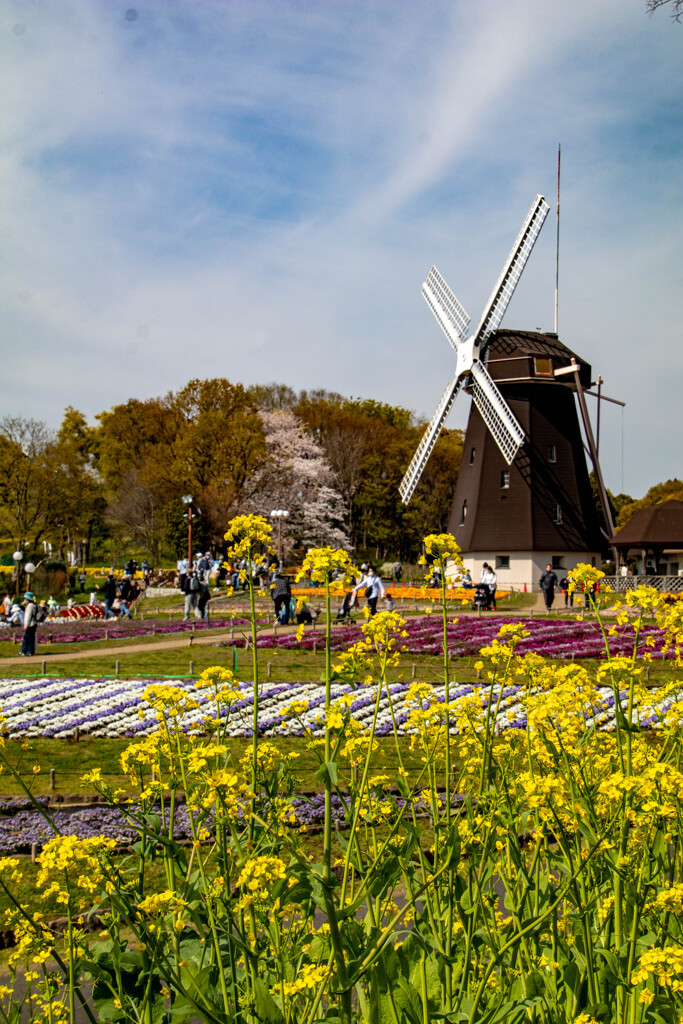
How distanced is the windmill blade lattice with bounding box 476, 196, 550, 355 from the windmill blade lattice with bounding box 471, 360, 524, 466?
1445mm

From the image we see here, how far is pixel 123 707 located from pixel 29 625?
6.08 meters

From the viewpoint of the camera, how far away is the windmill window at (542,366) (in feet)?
116

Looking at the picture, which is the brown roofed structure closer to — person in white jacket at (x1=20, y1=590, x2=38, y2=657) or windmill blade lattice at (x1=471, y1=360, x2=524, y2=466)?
windmill blade lattice at (x1=471, y1=360, x2=524, y2=466)

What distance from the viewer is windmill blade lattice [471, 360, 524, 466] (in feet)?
111

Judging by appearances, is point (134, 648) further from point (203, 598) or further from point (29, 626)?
point (203, 598)

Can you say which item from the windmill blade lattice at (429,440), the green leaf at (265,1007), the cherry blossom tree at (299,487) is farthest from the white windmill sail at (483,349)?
the green leaf at (265,1007)

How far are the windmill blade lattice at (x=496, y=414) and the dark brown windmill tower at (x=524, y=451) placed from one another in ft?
0.14

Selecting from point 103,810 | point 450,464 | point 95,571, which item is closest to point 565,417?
point 450,464

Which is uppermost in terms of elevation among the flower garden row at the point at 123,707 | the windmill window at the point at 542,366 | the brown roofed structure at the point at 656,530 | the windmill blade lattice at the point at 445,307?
the windmill blade lattice at the point at 445,307

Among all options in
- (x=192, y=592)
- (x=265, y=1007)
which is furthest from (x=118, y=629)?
(x=265, y=1007)

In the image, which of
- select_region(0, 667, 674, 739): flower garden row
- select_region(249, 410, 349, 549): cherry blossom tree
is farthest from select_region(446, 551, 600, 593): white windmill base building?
select_region(0, 667, 674, 739): flower garden row

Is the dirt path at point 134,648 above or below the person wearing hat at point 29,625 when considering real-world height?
below

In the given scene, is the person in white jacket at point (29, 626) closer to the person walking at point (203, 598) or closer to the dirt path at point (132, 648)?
the dirt path at point (132, 648)

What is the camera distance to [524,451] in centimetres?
3500
